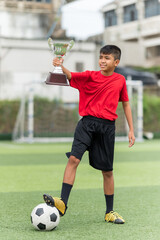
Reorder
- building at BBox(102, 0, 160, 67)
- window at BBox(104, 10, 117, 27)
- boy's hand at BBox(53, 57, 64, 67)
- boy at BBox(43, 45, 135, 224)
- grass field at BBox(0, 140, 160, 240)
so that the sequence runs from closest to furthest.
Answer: grass field at BBox(0, 140, 160, 240) → boy's hand at BBox(53, 57, 64, 67) → boy at BBox(43, 45, 135, 224) → window at BBox(104, 10, 117, 27) → building at BBox(102, 0, 160, 67)

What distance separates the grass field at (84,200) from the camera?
12.9 feet

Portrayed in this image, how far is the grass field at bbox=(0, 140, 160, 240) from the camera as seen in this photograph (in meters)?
3.94

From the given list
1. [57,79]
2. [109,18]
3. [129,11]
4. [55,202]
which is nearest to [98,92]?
[57,79]

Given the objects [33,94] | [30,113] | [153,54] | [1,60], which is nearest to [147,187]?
[30,113]

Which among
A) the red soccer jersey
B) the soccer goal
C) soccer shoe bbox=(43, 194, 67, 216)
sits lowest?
the soccer goal

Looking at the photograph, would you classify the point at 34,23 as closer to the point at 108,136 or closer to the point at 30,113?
the point at 30,113

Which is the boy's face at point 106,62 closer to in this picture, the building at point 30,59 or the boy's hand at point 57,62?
the boy's hand at point 57,62

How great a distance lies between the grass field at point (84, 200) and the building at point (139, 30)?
24.6m

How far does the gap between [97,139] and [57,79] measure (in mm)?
601

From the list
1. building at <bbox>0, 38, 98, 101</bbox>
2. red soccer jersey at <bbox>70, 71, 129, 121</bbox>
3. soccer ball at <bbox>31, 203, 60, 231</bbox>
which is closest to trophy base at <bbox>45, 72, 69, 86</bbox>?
red soccer jersey at <bbox>70, 71, 129, 121</bbox>

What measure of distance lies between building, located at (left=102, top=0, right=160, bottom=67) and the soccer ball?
29.1m

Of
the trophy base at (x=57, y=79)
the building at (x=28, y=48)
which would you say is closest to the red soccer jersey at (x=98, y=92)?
the trophy base at (x=57, y=79)

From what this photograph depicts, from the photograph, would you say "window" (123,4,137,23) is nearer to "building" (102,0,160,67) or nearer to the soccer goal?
"building" (102,0,160,67)

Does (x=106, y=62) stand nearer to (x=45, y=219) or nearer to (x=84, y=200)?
(x=45, y=219)
